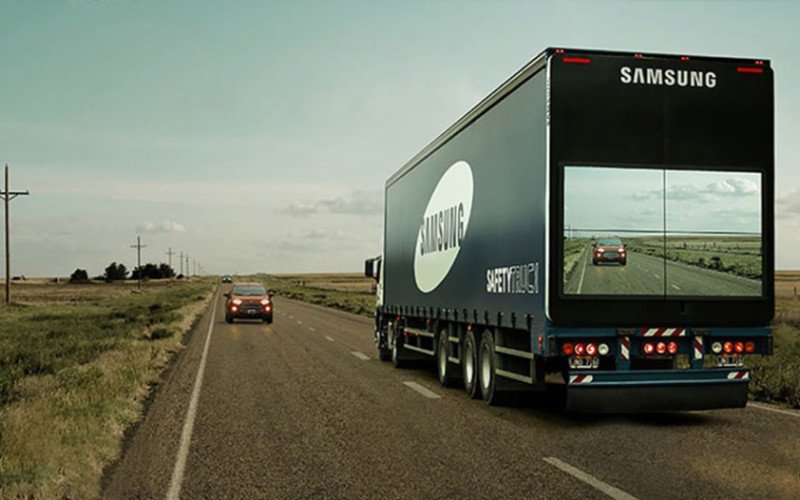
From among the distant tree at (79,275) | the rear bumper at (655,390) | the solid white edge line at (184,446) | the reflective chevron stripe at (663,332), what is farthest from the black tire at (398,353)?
the distant tree at (79,275)

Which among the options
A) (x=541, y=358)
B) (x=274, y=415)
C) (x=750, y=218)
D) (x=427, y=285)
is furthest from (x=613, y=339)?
(x=427, y=285)

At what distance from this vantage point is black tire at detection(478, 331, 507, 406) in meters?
12.3

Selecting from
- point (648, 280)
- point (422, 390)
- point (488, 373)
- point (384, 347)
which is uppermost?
point (648, 280)

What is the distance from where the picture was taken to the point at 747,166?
10.5 m

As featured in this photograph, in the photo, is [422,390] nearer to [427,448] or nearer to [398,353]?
[398,353]

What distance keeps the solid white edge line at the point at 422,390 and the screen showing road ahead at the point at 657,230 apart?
14.5 ft

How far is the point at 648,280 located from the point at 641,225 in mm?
682

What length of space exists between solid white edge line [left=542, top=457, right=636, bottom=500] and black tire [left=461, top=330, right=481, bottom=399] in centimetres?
454

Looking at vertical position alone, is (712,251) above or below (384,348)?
above

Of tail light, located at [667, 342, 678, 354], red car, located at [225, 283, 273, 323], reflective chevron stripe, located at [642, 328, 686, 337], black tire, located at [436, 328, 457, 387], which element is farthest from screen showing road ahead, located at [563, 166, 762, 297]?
red car, located at [225, 283, 273, 323]

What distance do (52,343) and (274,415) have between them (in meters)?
15.8

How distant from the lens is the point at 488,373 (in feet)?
41.4

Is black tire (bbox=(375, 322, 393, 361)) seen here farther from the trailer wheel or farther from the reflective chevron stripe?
the reflective chevron stripe

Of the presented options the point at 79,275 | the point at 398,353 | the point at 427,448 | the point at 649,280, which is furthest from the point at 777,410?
the point at 79,275
